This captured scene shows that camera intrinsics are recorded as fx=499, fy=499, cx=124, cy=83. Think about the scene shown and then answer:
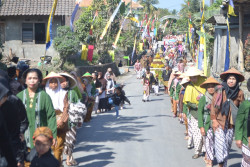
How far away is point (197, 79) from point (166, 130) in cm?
354

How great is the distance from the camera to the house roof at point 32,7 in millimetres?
28312

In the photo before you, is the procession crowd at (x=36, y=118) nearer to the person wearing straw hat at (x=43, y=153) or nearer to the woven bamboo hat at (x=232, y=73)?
the person wearing straw hat at (x=43, y=153)

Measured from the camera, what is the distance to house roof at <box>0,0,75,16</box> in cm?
2831

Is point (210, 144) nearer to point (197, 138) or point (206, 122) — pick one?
point (206, 122)

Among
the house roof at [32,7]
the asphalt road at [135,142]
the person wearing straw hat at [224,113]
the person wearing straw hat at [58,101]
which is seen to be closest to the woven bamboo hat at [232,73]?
the person wearing straw hat at [224,113]

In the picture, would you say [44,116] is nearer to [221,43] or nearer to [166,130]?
[166,130]

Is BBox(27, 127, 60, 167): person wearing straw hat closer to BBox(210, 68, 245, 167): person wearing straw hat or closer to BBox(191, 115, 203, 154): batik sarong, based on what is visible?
BBox(210, 68, 245, 167): person wearing straw hat

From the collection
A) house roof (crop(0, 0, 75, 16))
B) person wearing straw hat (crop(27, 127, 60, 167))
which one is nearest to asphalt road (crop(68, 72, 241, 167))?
person wearing straw hat (crop(27, 127, 60, 167))

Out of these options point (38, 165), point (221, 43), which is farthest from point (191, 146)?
point (221, 43)

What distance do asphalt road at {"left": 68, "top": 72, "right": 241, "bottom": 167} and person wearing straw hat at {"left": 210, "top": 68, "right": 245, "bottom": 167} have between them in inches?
49.2

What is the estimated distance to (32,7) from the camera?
28.9 m

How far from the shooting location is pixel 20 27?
29.5 meters

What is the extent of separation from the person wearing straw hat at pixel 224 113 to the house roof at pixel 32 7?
66.2 ft

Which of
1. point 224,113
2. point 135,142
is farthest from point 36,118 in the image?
point 135,142
